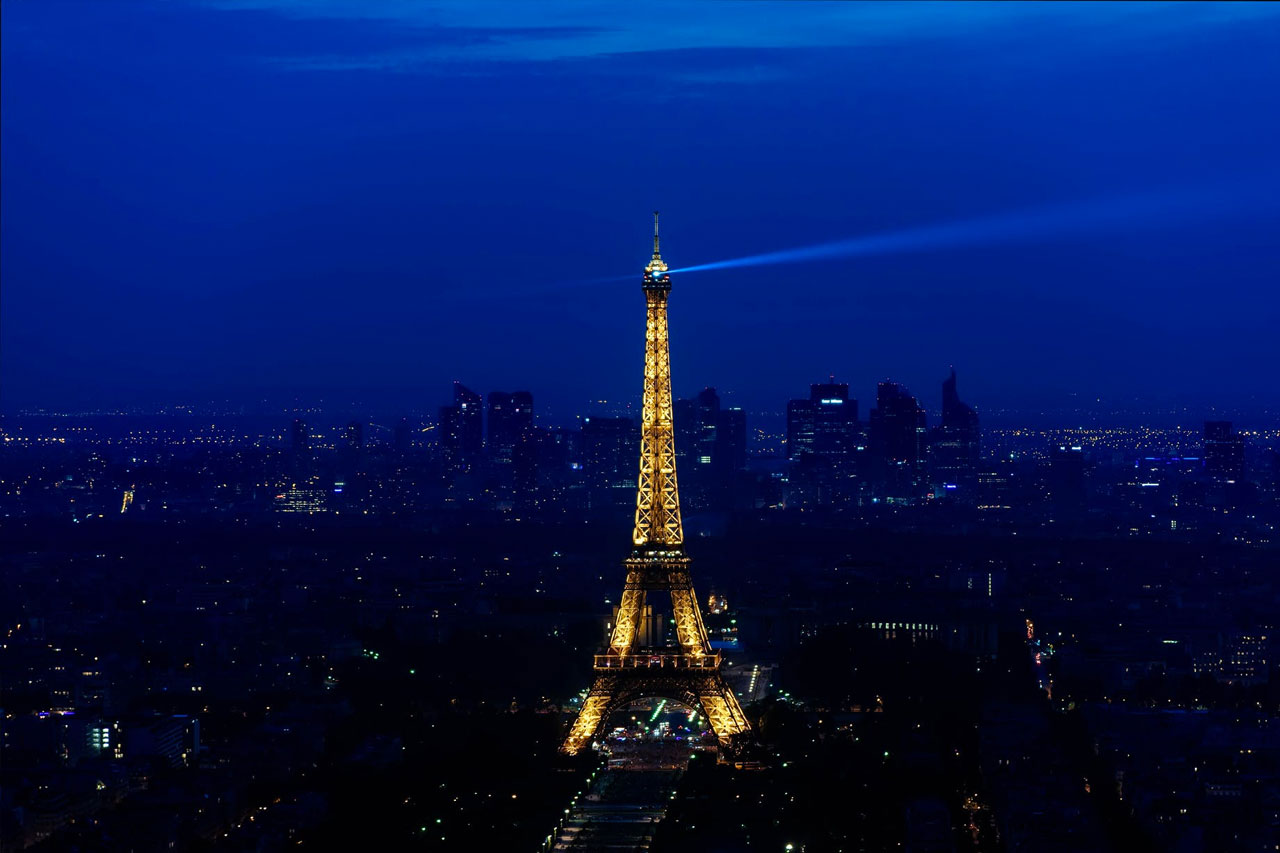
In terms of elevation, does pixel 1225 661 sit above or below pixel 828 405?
below

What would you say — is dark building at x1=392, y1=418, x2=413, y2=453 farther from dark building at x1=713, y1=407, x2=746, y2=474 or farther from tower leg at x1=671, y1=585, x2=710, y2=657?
tower leg at x1=671, y1=585, x2=710, y2=657

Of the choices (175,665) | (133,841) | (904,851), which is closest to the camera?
(904,851)

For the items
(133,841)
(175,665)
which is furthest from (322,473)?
(133,841)

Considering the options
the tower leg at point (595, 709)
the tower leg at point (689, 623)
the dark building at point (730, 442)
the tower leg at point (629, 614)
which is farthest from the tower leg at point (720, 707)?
the dark building at point (730, 442)

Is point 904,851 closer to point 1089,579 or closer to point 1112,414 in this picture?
point 1089,579

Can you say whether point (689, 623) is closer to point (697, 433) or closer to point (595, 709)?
point (595, 709)

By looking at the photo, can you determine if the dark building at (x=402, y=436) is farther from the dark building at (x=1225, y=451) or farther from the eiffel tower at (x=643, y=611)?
the eiffel tower at (x=643, y=611)

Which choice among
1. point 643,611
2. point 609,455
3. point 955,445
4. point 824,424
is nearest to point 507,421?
point 609,455

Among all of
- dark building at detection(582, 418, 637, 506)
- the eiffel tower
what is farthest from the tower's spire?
dark building at detection(582, 418, 637, 506)
